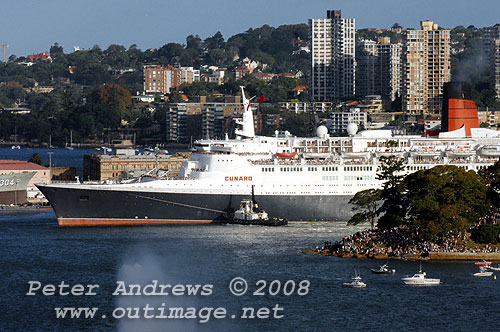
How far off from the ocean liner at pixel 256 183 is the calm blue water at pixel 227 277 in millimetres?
2389

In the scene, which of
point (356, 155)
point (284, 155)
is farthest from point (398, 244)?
point (284, 155)

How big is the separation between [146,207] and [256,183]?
6505 millimetres

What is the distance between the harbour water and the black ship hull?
286cm

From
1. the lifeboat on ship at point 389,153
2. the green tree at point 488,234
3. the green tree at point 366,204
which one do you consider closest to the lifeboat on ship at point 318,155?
the lifeboat on ship at point 389,153

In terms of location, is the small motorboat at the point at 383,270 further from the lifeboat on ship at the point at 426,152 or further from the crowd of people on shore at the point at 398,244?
the lifeboat on ship at the point at 426,152

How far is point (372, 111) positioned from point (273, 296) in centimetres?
13134

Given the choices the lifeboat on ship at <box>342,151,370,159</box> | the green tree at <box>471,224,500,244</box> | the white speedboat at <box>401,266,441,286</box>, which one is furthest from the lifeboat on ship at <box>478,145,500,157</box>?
the white speedboat at <box>401,266,441,286</box>

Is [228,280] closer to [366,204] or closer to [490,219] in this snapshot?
[366,204]

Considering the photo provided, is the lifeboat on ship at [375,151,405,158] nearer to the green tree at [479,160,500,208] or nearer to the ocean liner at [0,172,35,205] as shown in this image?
the green tree at [479,160,500,208]

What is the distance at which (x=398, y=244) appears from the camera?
58.4 meters

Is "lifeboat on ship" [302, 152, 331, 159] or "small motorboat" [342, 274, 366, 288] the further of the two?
"lifeboat on ship" [302, 152, 331, 159]


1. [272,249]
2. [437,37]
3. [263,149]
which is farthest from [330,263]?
[437,37]

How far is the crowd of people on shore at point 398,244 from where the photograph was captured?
189 feet

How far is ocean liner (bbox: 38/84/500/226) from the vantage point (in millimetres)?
71188
